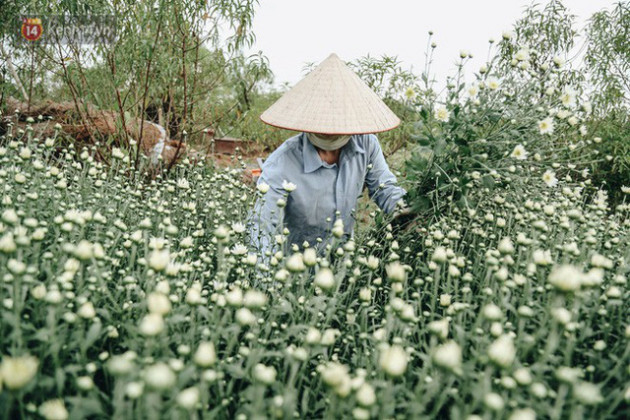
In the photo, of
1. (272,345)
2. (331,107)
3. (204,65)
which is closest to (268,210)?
(331,107)

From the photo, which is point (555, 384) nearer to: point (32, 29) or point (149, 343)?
point (149, 343)

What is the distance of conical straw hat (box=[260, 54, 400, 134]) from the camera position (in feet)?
7.93

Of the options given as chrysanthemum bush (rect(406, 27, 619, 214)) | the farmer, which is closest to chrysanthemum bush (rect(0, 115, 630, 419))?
chrysanthemum bush (rect(406, 27, 619, 214))

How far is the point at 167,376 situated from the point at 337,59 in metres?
2.22

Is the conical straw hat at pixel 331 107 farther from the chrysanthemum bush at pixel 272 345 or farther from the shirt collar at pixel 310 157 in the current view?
the chrysanthemum bush at pixel 272 345

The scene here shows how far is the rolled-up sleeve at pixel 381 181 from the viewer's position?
2811 mm

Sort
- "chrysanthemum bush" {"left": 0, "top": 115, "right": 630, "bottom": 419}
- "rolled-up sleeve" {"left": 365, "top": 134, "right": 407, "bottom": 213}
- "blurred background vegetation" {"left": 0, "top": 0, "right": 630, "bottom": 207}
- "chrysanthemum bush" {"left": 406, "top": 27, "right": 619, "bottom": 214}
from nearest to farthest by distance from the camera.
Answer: "chrysanthemum bush" {"left": 0, "top": 115, "right": 630, "bottom": 419}, "chrysanthemum bush" {"left": 406, "top": 27, "right": 619, "bottom": 214}, "rolled-up sleeve" {"left": 365, "top": 134, "right": 407, "bottom": 213}, "blurred background vegetation" {"left": 0, "top": 0, "right": 630, "bottom": 207}

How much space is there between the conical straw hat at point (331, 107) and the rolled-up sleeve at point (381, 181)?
15.0 inches

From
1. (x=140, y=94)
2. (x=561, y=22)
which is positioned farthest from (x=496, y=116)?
(x=140, y=94)

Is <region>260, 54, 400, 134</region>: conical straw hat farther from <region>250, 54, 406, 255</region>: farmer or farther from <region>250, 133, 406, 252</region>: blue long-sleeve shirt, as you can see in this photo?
<region>250, 133, 406, 252</region>: blue long-sleeve shirt

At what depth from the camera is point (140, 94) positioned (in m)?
4.75

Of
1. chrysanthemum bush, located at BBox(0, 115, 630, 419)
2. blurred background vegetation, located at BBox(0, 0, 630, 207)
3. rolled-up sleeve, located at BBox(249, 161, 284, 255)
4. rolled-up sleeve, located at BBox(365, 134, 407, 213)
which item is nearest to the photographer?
chrysanthemum bush, located at BBox(0, 115, 630, 419)

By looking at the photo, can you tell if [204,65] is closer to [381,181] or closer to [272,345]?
[381,181]

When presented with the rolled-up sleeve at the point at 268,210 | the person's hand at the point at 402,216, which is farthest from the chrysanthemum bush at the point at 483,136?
the rolled-up sleeve at the point at 268,210
